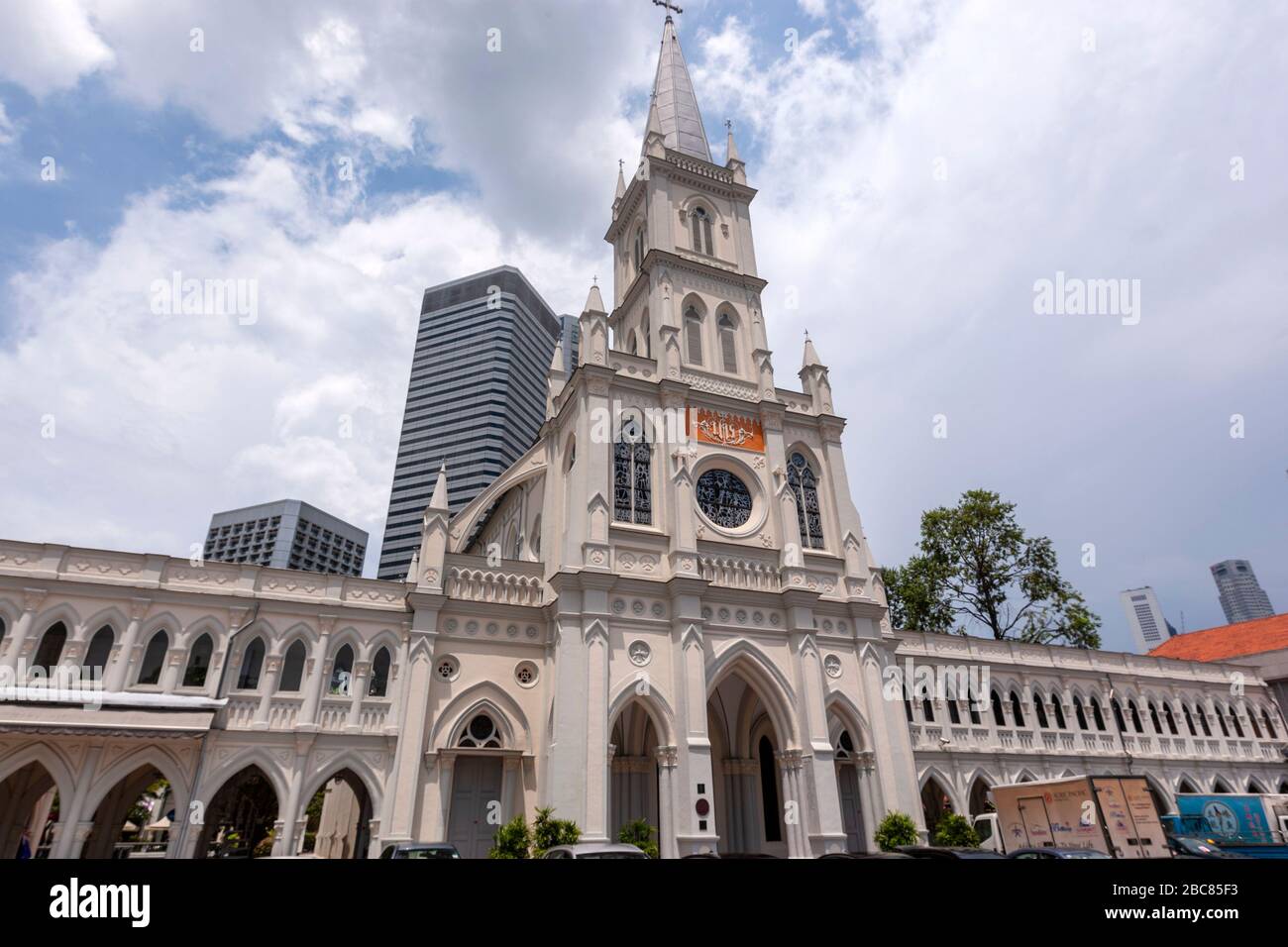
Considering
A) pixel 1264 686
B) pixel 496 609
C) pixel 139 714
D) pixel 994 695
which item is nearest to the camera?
pixel 139 714

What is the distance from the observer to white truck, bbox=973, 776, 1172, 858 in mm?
18125

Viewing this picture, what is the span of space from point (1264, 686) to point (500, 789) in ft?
138

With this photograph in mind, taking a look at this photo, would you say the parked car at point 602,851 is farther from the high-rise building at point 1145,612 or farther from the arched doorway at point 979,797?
the high-rise building at point 1145,612

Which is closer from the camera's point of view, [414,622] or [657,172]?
[414,622]

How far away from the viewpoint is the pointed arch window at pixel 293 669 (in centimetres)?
2084

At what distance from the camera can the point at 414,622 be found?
2203 centimetres

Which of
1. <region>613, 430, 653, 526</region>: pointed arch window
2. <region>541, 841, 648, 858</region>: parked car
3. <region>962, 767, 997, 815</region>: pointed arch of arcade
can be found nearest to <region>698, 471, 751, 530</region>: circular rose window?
<region>613, 430, 653, 526</region>: pointed arch window

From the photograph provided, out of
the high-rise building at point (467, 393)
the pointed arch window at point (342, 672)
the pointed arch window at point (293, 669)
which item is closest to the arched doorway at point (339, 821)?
the pointed arch window at point (342, 672)

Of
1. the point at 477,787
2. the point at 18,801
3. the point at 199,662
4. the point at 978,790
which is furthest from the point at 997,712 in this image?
the point at 18,801

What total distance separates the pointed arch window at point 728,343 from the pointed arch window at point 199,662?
841 inches

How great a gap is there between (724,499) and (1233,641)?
35.8 metres

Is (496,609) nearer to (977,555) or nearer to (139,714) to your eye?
(139,714)
